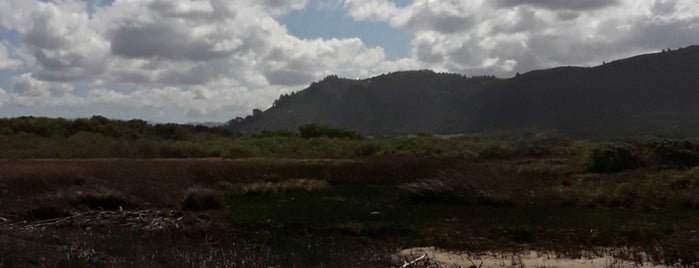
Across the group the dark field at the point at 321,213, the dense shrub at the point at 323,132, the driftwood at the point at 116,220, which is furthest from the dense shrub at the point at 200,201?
the dense shrub at the point at 323,132

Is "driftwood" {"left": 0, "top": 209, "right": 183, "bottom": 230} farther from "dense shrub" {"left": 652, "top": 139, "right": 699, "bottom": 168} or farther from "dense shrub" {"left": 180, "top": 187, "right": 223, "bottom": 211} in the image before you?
"dense shrub" {"left": 652, "top": 139, "right": 699, "bottom": 168}

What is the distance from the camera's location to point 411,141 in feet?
210

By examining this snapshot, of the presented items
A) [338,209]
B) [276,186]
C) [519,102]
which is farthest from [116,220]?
[519,102]

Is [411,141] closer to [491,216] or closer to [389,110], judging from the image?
[491,216]

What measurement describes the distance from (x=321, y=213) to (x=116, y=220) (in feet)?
21.8

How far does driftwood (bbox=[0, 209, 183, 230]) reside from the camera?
2033 centimetres

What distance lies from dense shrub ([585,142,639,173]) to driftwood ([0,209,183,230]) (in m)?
24.5

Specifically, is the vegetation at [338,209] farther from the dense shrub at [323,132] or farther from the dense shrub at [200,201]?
the dense shrub at [323,132]

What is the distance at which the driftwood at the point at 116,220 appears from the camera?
2033 cm

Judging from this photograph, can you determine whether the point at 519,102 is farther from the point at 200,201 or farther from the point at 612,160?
the point at 200,201

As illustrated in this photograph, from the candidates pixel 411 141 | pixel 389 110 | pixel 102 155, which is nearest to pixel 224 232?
pixel 102 155

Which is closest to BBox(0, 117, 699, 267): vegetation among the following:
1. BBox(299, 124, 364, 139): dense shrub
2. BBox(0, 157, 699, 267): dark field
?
BBox(0, 157, 699, 267): dark field

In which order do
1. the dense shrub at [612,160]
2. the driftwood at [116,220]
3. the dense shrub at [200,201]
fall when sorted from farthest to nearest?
1. the dense shrub at [612,160]
2. the dense shrub at [200,201]
3. the driftwood at [116,220]

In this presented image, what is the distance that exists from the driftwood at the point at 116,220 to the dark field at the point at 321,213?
0.06m
